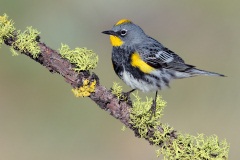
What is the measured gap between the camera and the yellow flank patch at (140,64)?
7062 millimetres

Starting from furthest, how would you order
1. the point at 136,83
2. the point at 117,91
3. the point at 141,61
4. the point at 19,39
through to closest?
the point at 141,61
the point at 136,83
the point at 117,91
the point at 19,39

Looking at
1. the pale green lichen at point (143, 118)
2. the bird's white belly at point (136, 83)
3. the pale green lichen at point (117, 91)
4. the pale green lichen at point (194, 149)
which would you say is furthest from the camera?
the bird's white belly at point (136, 83)

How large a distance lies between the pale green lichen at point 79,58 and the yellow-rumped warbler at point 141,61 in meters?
1.85

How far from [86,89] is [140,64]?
7.81 ft

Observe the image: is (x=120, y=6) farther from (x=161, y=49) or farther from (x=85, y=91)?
(x=85, y=91)

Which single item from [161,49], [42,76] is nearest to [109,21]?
[42,76]

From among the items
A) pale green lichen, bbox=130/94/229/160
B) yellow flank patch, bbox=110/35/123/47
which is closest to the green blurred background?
yellow flank patch, bbox=110/35/123/47

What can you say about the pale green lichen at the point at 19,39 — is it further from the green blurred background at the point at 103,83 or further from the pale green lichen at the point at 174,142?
the green blurred background at the point at 103,83

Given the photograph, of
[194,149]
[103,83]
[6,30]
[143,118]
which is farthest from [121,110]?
[103,83]

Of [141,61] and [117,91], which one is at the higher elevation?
[141,61]

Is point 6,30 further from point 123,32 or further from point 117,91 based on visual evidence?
point 123,32

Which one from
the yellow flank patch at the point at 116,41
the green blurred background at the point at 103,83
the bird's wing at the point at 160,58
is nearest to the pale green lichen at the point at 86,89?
the bird's wing at the point at 160,58

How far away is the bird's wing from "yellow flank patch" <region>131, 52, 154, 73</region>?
4cm

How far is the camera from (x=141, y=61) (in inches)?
281
